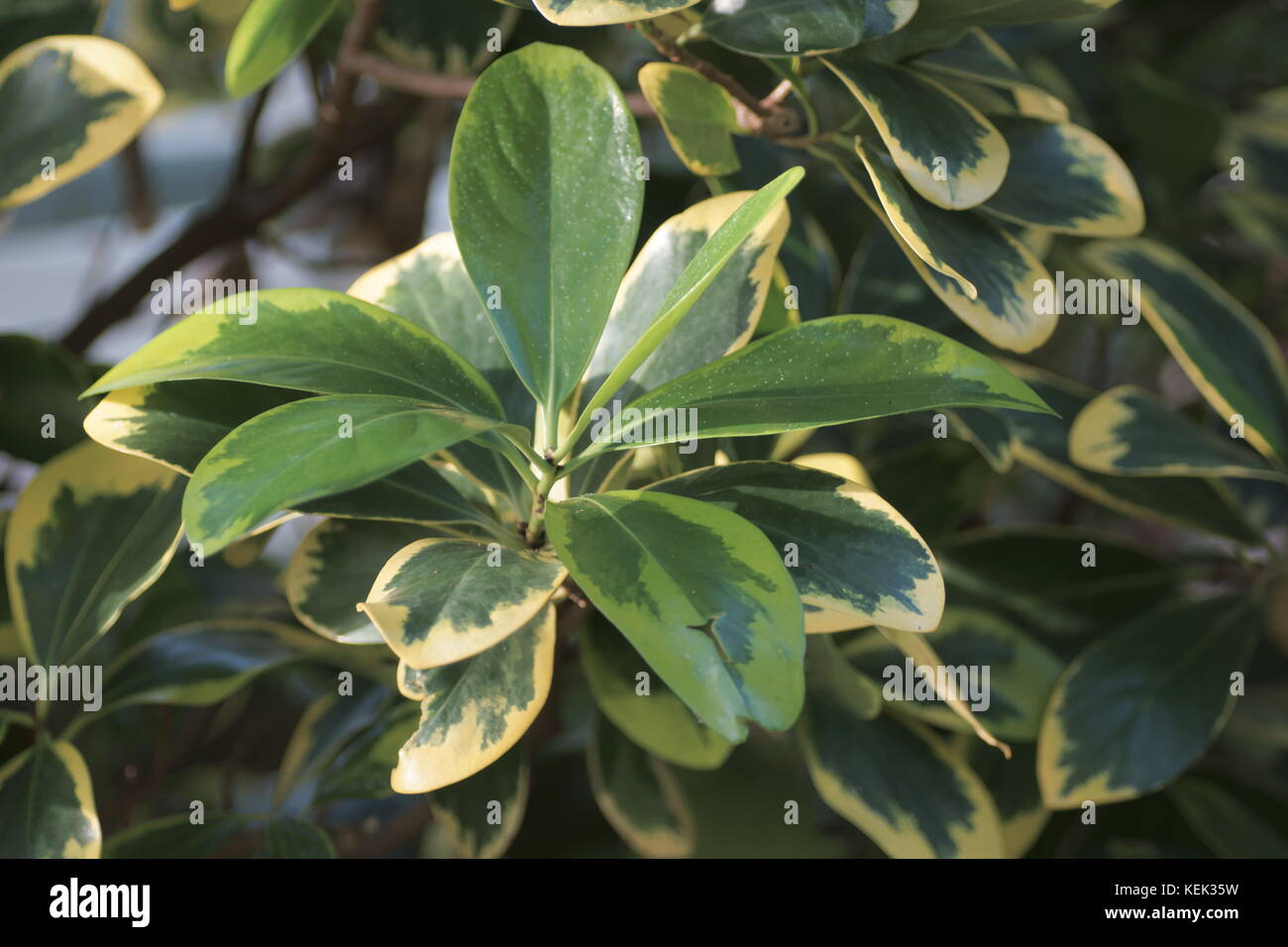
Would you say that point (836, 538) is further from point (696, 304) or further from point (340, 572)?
point (340, 572)

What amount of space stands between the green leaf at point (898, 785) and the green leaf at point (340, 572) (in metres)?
0.29

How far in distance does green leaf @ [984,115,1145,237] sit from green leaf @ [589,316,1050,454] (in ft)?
0.57

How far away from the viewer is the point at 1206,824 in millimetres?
795

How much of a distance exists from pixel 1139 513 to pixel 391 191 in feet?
2.60

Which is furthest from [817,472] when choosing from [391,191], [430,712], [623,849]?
[391,191]

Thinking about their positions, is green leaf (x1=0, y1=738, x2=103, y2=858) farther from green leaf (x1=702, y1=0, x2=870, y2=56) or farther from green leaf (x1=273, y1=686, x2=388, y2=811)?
green leaf (x1=702, y1=0, x2=870, y2=56)

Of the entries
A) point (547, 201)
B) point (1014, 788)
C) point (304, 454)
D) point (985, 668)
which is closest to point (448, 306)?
point (547, 201)

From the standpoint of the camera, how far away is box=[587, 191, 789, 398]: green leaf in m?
0.53

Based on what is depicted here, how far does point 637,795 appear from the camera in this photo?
→ 2.35 feet

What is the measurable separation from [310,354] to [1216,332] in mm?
640

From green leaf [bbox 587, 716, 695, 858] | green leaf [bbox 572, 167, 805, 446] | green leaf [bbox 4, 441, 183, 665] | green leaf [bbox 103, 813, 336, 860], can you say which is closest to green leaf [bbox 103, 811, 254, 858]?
green leaf [bbox 103, 813, 336, 860]

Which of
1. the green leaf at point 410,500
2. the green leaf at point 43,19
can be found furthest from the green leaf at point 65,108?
the green leaf at point 410,500

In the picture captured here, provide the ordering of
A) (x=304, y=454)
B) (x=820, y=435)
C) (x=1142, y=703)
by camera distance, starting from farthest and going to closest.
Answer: (x=820, y=435), (x=1142, y=703), (x=304, y=454)

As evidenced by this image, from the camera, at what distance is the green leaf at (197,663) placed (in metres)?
0.63
